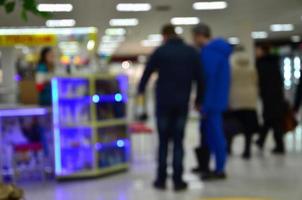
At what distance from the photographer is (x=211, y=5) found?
43.9 ft

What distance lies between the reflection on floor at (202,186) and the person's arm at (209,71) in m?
0.87

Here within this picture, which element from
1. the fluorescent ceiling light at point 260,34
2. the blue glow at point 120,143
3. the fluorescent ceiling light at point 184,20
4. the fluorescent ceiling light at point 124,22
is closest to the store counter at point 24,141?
the blue glow at point 120,143

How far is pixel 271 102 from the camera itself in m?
7.78

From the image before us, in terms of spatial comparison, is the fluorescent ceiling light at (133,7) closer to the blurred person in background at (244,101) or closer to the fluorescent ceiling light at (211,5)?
the fluorescent ceiling light at (211,5)

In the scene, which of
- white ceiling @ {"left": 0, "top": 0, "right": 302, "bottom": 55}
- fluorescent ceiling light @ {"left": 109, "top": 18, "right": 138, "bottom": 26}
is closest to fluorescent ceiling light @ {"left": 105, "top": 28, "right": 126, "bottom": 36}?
white ceiling @ {"left": 0, "top": 0, "right": 302, "bottom": 55}

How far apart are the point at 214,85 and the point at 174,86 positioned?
2.13ft

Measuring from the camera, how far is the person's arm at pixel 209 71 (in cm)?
566

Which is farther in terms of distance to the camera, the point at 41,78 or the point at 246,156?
the point at 246,156

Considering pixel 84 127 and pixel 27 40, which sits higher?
pixel 27 40

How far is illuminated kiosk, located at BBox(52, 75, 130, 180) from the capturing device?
20.2 feet

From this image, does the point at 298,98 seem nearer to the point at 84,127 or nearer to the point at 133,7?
the point at 84,127

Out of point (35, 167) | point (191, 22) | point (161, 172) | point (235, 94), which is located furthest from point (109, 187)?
point (191, 22)

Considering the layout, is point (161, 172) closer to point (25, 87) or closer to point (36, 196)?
point (36, 196)

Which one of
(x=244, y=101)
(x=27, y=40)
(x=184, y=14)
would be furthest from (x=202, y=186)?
(x=184, y=14)
